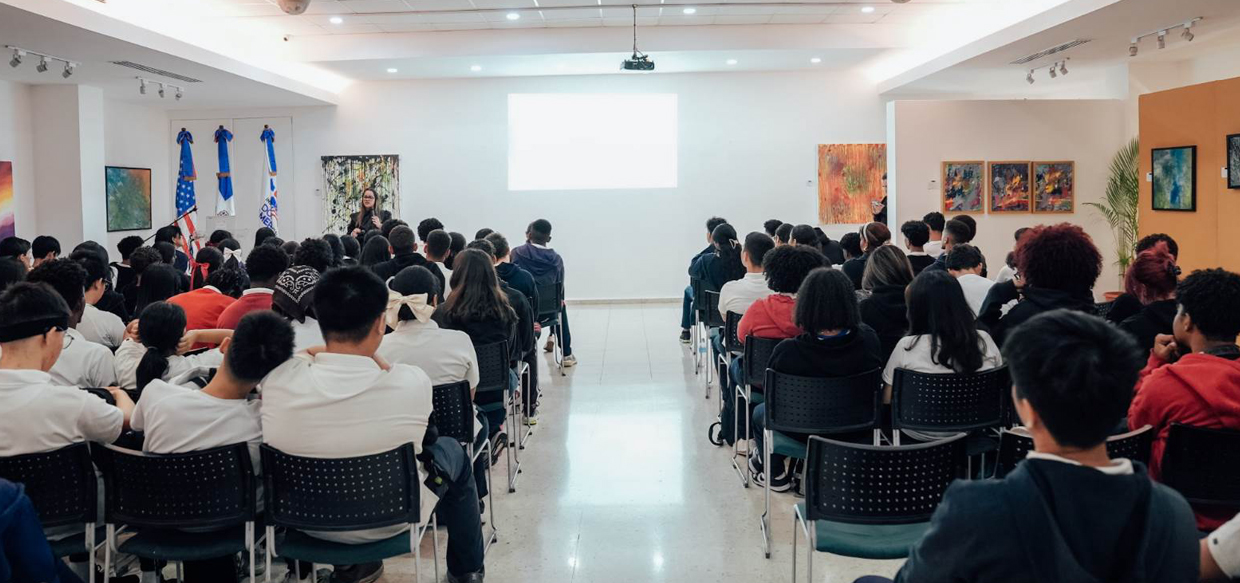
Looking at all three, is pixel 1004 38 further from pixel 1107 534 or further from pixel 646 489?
pixel 1107 534

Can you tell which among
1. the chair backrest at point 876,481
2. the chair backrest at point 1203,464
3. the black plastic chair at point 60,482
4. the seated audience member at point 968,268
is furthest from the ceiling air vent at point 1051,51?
the black plastic chair at point 60,482

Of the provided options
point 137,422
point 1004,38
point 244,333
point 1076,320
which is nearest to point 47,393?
point 137,422

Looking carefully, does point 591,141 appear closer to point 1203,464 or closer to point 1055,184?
point 1055,184

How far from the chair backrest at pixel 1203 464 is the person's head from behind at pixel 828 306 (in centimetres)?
142

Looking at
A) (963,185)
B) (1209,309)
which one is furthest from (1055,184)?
(1209,309)

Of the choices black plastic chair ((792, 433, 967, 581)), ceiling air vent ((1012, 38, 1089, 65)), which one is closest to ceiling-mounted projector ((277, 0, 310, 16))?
black plastic chair ((792, 433, 967, 581))

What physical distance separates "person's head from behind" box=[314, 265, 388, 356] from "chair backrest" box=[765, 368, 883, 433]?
1744 millimetres

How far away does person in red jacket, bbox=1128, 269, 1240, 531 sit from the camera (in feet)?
9.11

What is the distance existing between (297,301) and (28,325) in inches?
67.2

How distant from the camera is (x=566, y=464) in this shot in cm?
553

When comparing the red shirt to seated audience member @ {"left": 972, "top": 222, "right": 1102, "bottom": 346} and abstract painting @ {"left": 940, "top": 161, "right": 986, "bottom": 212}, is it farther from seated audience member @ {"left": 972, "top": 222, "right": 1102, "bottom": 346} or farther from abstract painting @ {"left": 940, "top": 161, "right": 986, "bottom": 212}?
abstract painting @ {"left": 940, "top": 161, "right": 986, "bottom": 212}

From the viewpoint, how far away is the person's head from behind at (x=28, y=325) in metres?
3.00

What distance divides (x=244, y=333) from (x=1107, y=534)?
245 cm

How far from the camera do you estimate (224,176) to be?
44.4ft
